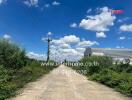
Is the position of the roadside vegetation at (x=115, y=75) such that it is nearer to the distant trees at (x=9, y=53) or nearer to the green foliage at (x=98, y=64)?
the green foliage at (x=98, y=64)

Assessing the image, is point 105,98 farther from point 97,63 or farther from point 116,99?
point 97,63

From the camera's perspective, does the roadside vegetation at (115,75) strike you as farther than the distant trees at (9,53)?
No

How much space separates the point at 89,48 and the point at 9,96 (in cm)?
6485

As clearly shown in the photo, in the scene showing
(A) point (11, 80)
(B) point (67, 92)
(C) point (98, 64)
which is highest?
(C) point (98, 64)

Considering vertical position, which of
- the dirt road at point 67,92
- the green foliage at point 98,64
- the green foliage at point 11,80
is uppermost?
the green foliage at point 98,64

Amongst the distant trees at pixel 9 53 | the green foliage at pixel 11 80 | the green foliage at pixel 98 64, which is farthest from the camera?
the green foliage at pixel 98 64

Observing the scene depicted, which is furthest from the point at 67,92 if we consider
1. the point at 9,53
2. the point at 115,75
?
the point at 9,53

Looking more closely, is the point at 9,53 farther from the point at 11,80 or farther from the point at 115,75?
the point at 115,75

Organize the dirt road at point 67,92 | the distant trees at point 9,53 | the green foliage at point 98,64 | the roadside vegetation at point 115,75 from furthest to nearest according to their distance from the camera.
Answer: the green foliage at point 98,64
the distant trees at point 9,53
the roadside vegetation at point 115,75
the dirt road at point 67,92

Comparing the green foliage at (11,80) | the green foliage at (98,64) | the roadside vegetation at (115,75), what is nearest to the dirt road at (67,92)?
the green foliage at (11,80)

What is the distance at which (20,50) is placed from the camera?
36000 millimetres

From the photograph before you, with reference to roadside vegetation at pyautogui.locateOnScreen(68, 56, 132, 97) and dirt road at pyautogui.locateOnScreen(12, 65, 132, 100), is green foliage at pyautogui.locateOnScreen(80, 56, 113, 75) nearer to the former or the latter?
roadside vegetation at pyautogui.locateOnScreen(68, 56, 132, 97)

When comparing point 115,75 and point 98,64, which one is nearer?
point 115,75

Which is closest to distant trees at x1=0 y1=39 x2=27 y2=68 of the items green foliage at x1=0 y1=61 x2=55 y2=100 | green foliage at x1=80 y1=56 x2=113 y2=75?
green foliage at x1=0 y1=61 x2=55 y2=100
